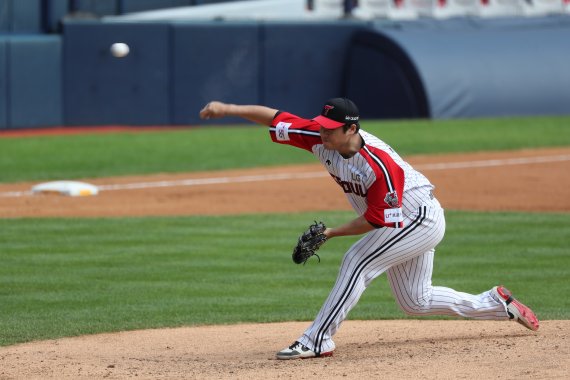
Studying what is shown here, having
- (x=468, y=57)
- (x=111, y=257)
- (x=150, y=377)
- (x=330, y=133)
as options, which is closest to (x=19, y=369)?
(x=150, y=377)

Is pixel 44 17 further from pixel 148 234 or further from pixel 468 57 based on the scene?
pixel 148 234

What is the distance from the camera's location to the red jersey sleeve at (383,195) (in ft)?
20.1

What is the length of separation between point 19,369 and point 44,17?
55.0 feet

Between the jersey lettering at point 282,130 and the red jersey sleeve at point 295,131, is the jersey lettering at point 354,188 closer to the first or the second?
the red jersey sleeve at point 295,131

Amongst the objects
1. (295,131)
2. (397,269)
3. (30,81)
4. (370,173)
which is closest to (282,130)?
(295,131)

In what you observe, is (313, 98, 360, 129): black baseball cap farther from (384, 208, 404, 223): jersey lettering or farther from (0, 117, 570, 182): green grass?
(0, 117, 570, 182): green grass

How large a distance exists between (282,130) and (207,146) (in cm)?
1301

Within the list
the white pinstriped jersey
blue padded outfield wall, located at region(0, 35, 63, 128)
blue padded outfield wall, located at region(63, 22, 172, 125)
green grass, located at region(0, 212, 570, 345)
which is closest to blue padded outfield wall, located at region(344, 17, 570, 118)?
blue padded outfield wall, located at region(63, 22, 172, 125)

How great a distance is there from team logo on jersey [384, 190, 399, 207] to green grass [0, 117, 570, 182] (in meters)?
10.3

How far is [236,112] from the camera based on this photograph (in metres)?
6.47

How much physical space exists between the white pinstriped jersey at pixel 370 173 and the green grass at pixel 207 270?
6.01 ft

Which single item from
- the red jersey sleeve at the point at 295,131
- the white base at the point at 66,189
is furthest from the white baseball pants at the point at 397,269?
the white base at the point at 66,189

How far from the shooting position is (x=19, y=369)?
627 centimetres

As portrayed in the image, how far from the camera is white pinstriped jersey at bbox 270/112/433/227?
6.12 m
